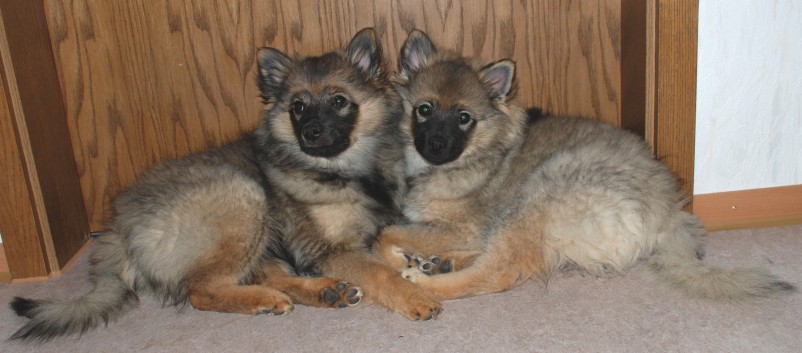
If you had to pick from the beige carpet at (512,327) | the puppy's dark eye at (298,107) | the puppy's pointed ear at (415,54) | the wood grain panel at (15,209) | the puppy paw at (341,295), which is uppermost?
the puppy's pointed ear at (415,54)

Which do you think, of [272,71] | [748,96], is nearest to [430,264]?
[272,71]

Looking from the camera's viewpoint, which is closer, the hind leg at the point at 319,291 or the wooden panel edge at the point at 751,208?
the hind leg at the point at 319,291

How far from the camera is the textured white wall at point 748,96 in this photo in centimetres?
294

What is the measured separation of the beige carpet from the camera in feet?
7.61

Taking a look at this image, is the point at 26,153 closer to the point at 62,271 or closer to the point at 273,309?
the point at 62,271

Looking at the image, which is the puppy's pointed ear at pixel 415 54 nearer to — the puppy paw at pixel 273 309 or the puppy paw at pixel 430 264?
the puppy paw at pixel 430 264

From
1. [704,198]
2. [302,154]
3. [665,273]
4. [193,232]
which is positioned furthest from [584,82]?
[193,232]

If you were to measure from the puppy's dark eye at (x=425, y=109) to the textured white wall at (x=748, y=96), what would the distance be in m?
1.18

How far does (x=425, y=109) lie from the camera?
3.03m

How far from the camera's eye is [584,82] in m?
3.51

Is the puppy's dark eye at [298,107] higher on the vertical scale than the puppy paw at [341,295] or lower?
higher

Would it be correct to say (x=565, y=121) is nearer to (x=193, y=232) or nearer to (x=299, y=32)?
(x=299, y=32)

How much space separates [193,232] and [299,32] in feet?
3.82

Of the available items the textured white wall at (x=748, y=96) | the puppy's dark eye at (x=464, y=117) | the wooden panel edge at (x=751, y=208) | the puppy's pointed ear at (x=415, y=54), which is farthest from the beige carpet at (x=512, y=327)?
the puppy's pointed ear at (x=415, y=54)
